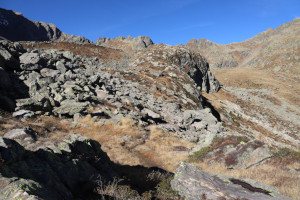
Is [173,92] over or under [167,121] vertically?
over

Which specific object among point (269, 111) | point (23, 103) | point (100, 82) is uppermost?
point (100, 82)

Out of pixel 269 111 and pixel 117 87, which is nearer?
pixel 117 87

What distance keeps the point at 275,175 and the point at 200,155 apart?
265 inches

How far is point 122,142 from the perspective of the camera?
58.6 feet

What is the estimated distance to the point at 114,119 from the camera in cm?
2122

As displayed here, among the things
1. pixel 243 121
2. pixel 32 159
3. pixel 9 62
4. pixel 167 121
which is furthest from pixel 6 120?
pixel 243 121

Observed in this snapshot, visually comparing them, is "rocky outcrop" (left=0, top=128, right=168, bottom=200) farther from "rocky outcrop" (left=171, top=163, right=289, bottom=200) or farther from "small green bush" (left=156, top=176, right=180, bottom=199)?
"rocky outcrop" (left=171, top=163, right=289, bottom=200)

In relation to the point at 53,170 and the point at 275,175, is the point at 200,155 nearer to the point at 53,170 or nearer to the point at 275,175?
the point at 275,175

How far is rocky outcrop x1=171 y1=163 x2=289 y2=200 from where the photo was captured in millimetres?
6438

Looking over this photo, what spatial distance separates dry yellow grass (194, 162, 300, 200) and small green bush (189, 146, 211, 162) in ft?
7.93

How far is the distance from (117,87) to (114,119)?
13.0m

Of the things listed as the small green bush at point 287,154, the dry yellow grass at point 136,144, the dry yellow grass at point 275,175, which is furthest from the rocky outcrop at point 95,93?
the dry yellow grass at point 275,175

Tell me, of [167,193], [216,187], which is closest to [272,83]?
[216,187]

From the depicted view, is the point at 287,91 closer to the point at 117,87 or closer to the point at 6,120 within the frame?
the point at 117,87
